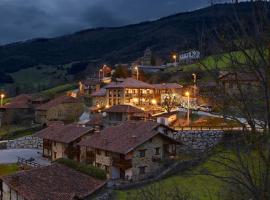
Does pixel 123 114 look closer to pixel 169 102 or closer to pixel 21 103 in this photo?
pixel 169 102

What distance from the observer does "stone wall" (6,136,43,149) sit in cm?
6794

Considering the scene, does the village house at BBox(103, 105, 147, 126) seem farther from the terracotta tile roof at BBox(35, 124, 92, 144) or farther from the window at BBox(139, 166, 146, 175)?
the window at BBox(139, 166, 146, 175)

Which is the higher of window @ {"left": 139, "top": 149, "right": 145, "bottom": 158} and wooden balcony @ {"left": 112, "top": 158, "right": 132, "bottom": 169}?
window @ {"left": 139, "top": 149, "right": 145, "bottom": 158}

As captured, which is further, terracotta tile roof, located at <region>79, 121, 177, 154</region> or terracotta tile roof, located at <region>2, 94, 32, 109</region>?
Answer: terracotta tile roof, located at <region>2, 94, 32, 109</region>

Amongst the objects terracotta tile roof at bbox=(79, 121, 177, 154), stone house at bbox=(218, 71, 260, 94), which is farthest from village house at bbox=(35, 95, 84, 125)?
stone house at bbox=(218, 71, 260, 94)

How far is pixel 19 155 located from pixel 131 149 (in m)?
26.4

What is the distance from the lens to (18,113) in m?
85.3

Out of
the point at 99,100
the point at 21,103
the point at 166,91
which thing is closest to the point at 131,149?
the point at 166,91

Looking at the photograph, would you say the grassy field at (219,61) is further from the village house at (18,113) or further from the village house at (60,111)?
the village house at (18,113)

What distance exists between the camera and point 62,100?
82.3 m

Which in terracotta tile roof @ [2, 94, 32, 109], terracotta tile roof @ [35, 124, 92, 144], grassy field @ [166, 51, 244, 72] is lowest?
terracotta tile roof @ [35, 124, 92, 144]

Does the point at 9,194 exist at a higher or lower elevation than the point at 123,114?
lower

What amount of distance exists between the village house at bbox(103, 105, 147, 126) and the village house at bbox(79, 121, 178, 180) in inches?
541

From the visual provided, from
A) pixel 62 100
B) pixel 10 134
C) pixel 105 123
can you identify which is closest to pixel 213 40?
pixel 105 123
